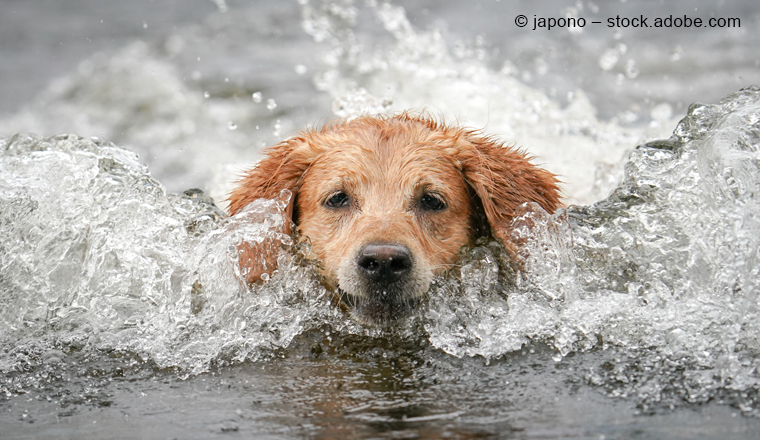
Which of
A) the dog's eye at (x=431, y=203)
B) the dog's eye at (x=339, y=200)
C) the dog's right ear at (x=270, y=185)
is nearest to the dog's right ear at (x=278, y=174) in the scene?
the dog's right ear at (x=270, y=185)

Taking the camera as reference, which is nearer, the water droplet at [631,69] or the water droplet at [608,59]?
the water droplet at [631,69]

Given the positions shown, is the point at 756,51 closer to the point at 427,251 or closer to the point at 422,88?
the point at 422,88

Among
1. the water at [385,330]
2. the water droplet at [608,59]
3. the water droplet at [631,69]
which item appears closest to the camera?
the water at [385,330]

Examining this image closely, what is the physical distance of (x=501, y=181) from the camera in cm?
500

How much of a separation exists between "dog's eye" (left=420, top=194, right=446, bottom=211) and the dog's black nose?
63 centimetres

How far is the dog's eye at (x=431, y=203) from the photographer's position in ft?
15.8

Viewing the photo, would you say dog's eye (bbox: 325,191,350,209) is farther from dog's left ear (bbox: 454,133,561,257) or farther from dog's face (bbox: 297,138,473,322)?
dog's left ear (bbox: 454,133,561,257)

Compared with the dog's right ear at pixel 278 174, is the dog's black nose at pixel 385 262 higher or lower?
lower

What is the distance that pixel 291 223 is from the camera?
507 cm

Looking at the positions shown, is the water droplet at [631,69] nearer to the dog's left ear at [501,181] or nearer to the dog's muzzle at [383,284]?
the dog's left ear at [501,181]

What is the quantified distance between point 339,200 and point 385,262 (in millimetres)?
854

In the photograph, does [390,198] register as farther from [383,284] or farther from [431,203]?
[383,284]

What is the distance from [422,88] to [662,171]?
543cm

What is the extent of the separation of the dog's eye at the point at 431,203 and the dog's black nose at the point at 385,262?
0.63 m
